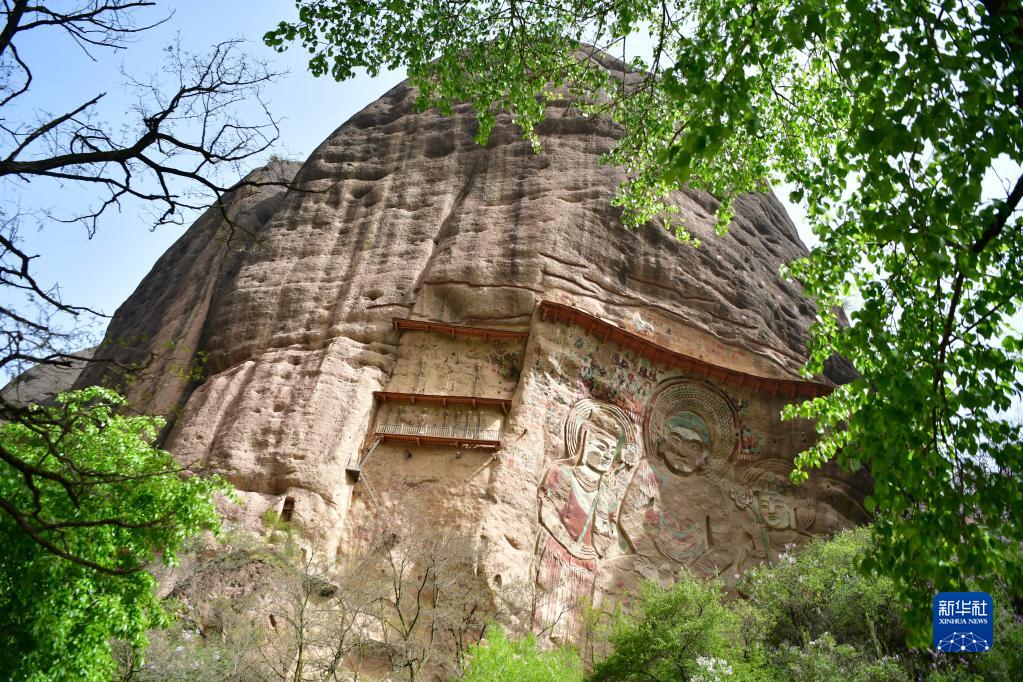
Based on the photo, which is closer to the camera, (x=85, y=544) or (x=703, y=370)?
(x=85, y=544)

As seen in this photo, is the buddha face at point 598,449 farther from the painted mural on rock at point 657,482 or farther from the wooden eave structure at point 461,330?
the wooden eave structure at point 461,330

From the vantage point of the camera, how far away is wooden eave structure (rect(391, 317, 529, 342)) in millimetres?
19609

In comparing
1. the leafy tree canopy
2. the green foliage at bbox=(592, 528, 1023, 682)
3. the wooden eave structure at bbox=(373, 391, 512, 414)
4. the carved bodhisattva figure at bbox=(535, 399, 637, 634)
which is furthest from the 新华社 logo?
the wooden eave structure at bbox=(373, 391, 512, 414)

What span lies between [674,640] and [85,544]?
8.07 m

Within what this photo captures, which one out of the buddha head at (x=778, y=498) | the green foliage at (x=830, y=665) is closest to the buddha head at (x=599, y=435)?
the buddha head at (x=778, y=498)

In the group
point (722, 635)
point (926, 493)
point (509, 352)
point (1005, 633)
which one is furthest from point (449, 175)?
→ point (926, 493)

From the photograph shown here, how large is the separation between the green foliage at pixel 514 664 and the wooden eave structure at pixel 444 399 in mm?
5761

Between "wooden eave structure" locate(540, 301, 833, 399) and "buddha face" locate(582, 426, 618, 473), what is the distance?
2.30 m

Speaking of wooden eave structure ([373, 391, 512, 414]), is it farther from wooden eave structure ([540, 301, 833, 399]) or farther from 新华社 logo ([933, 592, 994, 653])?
新华社 logo ([933, 592, 994, 653])

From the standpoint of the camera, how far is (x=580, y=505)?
18.1 metres

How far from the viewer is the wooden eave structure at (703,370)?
20.0 m

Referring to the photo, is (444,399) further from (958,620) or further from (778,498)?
(958,620)

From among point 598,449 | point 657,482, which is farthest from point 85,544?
point 657,482

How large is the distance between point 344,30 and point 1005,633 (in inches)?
473
